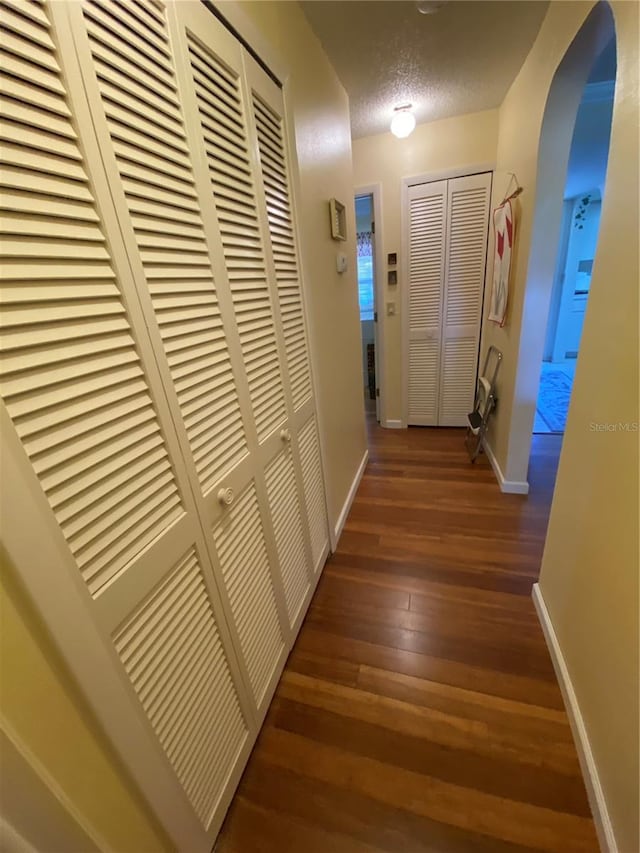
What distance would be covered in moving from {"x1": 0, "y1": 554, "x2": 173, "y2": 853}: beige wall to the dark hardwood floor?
1.80 feet

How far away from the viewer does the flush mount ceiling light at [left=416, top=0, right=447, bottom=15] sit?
1.35 meters

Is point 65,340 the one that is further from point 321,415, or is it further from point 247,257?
point 321,415

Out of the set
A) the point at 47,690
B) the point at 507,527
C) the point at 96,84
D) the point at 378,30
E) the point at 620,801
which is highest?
the point at 378,30

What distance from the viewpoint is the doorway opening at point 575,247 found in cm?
274

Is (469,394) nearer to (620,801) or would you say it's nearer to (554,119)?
(554,119)

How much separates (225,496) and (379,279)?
2.73 metres

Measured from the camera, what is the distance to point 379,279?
3033 mm

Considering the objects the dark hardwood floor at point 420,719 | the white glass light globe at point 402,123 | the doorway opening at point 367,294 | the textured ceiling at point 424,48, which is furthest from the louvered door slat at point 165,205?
the doorway opening at point 367,294

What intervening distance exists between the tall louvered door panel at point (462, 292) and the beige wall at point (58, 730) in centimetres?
319

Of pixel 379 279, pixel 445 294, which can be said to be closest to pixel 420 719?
pixel 445 294

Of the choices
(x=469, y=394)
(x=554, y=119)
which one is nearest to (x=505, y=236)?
(x=554, y=119)

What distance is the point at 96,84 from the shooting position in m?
0.58

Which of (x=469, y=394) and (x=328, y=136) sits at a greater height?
(x=328, y=136)

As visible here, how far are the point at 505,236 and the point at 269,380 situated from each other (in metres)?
1.92
